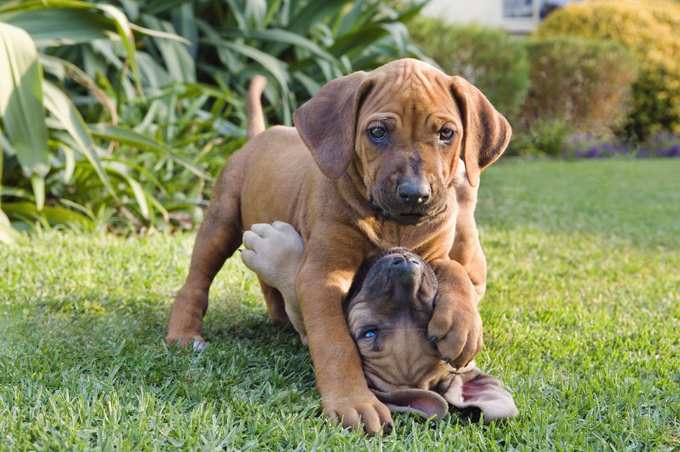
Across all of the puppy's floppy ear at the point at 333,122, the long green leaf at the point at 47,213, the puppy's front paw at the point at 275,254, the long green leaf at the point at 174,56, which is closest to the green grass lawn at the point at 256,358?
the puppy's front paw at the point at 275,254

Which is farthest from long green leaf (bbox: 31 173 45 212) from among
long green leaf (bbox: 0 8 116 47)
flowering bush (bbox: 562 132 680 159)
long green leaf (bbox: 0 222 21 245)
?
flowering bush (bbox: 562 132 680 159)

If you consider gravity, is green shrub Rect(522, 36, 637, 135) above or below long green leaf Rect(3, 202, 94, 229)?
below

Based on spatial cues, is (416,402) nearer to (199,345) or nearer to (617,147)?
(199,345)

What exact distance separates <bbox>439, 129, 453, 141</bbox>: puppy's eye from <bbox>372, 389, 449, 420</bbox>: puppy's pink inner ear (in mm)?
994

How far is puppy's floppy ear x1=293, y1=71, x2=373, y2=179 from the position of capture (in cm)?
262

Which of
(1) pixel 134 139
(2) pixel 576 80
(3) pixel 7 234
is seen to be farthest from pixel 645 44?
(3) pixel 7 234

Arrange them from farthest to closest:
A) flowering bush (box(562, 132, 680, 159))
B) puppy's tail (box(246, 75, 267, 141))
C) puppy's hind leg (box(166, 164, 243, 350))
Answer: flowering bush (box(562, 132, 680, 159)) → puppy's tail (box(246, 75, 267, 141)) → puppy's hind leg (box(166, 164, 243, 350))

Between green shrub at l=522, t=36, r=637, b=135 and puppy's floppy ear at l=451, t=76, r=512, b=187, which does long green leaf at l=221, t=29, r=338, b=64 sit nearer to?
puppy's floppy ear at l=451, t=76, r=512, b=187

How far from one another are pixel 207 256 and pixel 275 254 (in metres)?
0.63

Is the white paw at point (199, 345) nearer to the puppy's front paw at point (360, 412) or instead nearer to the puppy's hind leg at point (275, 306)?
the puppy's hind leg at point (275, 306)

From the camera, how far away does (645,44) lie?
55.6ft

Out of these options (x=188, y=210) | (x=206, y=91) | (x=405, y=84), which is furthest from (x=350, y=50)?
(x=405, y=84)

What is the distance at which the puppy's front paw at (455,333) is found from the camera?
2393mm

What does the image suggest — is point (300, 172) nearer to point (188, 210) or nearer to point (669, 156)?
point (188, 210)
